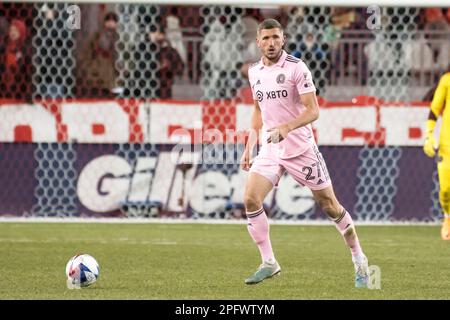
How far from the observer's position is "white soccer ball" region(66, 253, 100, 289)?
828cm

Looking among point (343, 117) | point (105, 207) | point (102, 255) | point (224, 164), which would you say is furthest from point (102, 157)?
point (102, 255)

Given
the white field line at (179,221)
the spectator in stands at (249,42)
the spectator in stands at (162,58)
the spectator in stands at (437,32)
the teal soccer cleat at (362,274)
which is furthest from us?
the spectator in stands at (437,32)

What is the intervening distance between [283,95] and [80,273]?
6.46 ft

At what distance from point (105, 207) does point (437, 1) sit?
4878 millimetres

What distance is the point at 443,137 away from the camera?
42.4 feet

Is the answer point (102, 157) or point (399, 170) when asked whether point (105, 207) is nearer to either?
point (102, 157)

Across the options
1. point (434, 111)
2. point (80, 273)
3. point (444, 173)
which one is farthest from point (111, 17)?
point (80, 273)

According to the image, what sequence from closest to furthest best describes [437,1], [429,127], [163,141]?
[429,127]
[437,1]
[163,141]

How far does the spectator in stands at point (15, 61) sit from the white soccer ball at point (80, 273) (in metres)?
7.49

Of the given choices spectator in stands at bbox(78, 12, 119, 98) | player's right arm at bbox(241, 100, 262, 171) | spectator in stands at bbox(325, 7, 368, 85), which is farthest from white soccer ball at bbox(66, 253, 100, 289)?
spectator in stands at bbox(325, 7, 368, 85)

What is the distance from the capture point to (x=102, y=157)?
49.9 ft

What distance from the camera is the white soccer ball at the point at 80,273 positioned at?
8.28 meters

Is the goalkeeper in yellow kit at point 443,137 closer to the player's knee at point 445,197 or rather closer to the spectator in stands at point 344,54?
the player's knee at point 445,197

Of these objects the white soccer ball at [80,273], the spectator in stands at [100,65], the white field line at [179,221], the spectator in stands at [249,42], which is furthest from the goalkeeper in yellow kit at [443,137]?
the white soccer ball at [80,273]
